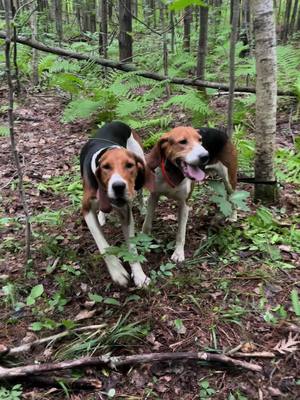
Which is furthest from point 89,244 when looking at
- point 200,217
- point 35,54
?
point 35,54

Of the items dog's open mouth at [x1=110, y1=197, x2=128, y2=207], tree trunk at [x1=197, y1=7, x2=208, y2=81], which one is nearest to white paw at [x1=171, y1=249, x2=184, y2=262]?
dog's open mouth at [x1=110, y1=197, x2=128, y2=207]

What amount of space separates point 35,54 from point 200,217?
24.9ft

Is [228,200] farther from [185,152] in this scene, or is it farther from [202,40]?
[202,40]

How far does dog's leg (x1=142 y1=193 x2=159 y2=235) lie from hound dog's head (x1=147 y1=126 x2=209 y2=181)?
0.46 meters

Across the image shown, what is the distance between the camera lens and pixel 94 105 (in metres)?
8.22

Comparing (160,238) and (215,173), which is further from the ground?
(215,173)

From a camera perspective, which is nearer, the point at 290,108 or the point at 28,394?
the point at 28,394

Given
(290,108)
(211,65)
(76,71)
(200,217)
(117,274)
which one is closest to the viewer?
(117,274)

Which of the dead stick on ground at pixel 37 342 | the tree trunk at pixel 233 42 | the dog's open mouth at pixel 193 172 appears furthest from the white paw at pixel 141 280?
the tree trunk at pixel 233 42

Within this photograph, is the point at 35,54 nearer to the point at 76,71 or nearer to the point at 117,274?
the point at 76,71

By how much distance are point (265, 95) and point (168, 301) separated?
8.21ft

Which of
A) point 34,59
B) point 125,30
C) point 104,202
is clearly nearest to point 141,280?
point 104,202

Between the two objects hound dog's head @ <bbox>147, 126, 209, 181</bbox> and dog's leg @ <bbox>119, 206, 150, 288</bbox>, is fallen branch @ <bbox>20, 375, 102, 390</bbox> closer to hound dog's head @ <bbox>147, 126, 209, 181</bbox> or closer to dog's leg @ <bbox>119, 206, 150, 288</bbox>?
dog's leg @ <bbox>119, 206, 150, 288</bbox>

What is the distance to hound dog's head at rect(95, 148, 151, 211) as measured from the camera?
3.57 meters
